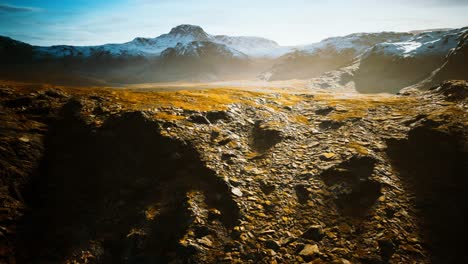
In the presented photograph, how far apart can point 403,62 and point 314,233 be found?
185m

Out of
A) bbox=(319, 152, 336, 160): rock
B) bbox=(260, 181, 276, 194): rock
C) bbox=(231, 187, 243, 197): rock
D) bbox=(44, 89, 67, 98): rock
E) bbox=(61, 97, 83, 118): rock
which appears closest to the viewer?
bbox=(231, 187, 243, 197): rock

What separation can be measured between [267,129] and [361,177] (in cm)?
849

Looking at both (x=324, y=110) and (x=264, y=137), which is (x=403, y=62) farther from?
(x=264, y=137)

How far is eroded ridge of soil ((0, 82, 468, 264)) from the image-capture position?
11.9 metres

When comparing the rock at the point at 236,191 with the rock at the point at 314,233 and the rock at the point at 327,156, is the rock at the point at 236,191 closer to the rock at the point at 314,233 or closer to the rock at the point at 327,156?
the rock at the point at 314,233

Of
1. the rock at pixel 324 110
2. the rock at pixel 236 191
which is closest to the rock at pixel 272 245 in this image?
the rock at pixel 236 191

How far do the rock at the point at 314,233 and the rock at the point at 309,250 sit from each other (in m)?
0.50

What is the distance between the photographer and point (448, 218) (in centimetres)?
1257

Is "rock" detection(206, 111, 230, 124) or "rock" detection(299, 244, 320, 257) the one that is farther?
"rock" detection(206, 111, 230, 124)

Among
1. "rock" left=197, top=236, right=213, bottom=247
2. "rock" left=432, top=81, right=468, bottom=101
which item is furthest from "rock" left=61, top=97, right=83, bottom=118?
"rock" left=432, top=81, right=468, bottom=101

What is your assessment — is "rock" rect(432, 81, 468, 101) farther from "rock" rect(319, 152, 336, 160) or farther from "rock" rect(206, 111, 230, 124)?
"rock" rect(206, 111, 230, 124)

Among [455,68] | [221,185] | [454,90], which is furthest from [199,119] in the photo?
[455,68]

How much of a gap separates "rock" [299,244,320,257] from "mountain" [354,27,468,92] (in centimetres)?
14797

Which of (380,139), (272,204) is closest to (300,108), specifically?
(380,139)
